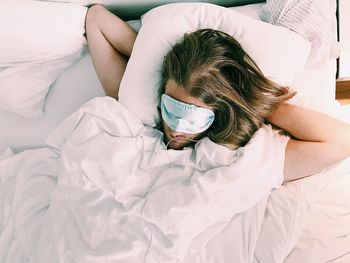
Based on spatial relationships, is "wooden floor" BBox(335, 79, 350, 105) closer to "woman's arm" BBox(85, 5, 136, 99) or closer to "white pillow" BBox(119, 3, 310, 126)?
"white pillow" BBox(119, 3, 310, 126)

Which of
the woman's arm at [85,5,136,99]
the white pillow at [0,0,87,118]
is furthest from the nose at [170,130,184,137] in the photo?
the white pillow at [0,0,87,118]

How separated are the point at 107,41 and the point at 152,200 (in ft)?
1.56

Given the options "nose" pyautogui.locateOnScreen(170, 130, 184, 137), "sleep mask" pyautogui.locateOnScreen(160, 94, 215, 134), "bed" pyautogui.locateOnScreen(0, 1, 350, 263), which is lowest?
"bed" pyautogui.locateOnScreen(0, 1, 350, 263)

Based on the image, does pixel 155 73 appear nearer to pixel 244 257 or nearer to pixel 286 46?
pixel 286 46

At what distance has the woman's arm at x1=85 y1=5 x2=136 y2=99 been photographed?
115 cm

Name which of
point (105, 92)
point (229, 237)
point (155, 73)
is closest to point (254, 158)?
point (229, 237)

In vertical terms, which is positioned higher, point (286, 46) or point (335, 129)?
point (286, 46)

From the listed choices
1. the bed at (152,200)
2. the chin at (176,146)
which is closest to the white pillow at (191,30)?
the bed at (152,200)

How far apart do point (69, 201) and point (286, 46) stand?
690 mm

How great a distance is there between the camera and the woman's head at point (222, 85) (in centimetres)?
94

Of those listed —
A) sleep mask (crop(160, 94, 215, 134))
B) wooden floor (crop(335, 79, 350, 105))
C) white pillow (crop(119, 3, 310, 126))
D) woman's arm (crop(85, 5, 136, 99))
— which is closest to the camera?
sleep mask (crop(160, 94, 215, 134))

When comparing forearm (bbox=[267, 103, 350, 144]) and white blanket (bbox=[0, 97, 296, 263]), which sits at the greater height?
forearm (bbox=[267, 103, 350, 144])

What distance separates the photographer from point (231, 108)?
970 mm

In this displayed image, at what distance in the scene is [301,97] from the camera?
1145 mm
